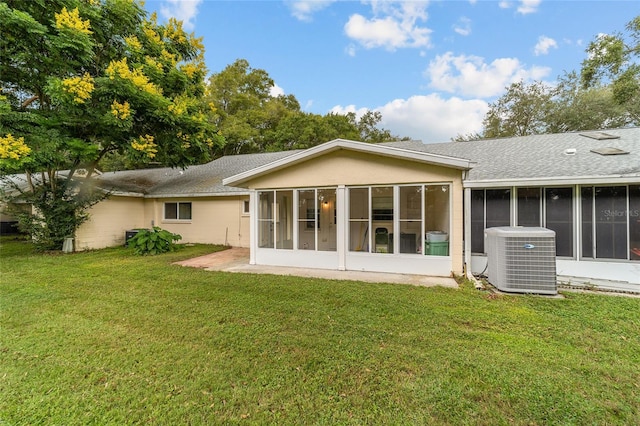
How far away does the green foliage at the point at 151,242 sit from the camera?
31.2 ft

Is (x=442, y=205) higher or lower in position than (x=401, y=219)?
higher

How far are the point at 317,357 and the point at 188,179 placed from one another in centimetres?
1315

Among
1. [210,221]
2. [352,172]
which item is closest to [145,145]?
[210,221]

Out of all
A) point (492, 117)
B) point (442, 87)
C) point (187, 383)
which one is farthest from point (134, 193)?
point (492, 117)

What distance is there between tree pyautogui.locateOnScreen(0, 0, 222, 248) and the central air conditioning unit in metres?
10.7

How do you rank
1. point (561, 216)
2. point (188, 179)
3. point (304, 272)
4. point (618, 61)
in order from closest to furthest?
point (561, 216), point (304, 272), point (618, 61), point (188, 179)

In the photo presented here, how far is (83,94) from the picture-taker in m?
7.98

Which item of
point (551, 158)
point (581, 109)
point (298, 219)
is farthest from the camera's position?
point (581, 109)

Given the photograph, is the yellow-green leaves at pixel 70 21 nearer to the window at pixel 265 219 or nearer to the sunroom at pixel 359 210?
the sunroom at pixel 359 210

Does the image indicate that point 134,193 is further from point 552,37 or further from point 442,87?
point 552,37

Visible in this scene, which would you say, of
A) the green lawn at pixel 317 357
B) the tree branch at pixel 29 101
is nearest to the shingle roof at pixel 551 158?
the green lawn at pixel 317 357

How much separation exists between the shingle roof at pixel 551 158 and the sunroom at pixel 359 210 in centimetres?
120

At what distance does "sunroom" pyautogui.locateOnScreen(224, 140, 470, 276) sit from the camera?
Result: 21.0 ft

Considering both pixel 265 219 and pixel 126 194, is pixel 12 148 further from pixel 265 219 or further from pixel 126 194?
pixel 265 219
